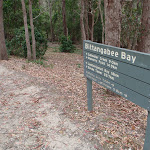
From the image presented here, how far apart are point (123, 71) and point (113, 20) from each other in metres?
2.64

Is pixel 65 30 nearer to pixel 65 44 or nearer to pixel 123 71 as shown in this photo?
pixel 65 44

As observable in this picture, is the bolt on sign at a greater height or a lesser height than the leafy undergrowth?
greater

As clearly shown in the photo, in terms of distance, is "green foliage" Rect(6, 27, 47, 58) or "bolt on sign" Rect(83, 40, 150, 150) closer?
"bolt on sign" Rect(83, 40, 150, 150)

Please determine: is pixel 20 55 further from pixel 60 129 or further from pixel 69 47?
pixel 60 129

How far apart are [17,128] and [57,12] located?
28824 millimetres

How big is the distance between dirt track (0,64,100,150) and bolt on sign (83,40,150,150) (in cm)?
136

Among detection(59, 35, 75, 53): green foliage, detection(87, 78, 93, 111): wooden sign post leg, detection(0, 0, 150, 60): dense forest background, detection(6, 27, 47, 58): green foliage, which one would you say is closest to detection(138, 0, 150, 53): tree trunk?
detection(0, 0, 150, 60): dense forest background

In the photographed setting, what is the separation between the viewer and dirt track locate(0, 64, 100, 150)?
378 centimetres

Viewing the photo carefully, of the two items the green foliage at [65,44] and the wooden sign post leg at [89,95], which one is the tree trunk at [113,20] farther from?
the green foliage at [65,44]

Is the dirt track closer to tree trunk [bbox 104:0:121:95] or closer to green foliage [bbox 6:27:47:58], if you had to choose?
tree trunk [bbox 104:0:121:95]

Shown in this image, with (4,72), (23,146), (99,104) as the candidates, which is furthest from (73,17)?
(23,146)

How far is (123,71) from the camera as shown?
3.30m

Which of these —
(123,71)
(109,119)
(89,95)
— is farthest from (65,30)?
(123,71)

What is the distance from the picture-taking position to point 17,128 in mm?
4355
